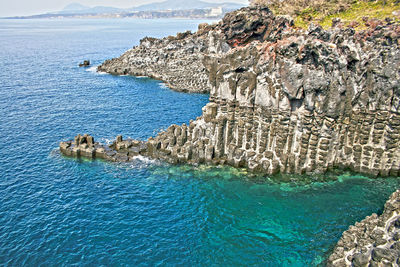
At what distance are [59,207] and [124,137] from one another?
24.3 meters

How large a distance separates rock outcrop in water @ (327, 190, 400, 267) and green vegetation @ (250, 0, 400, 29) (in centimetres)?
4734

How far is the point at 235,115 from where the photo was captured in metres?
56.1

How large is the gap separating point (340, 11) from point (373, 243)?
6374cm

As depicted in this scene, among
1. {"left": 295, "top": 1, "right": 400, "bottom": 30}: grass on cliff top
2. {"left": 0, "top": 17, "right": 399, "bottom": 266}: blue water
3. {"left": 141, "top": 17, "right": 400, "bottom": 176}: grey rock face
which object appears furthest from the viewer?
{"left": 295, "top": 1, "right": 400, "bottom": 30}: grass on cliff top

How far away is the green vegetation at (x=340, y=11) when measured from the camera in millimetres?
70562

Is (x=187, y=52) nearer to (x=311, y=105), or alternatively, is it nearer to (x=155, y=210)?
(x=311, y=105)

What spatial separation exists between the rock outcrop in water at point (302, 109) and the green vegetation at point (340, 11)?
1285 cm

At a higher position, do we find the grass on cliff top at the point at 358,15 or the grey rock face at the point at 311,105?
the grass on cliff top at the point at 358,15

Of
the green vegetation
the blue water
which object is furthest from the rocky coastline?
the green vegetation

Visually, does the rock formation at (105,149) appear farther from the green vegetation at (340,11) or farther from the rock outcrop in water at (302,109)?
the green vegetation at (340,11)

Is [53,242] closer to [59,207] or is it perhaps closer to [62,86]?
[59,207]

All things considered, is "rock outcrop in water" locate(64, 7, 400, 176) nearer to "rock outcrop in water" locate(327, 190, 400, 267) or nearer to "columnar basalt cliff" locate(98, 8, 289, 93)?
"rock outcrop in water" locate(327, 190, 400, 267)

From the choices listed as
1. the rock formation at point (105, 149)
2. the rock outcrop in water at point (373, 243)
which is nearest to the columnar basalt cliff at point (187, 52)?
the rock formation at point (105, 149)

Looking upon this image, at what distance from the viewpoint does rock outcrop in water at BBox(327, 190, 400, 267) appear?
29.7 m
